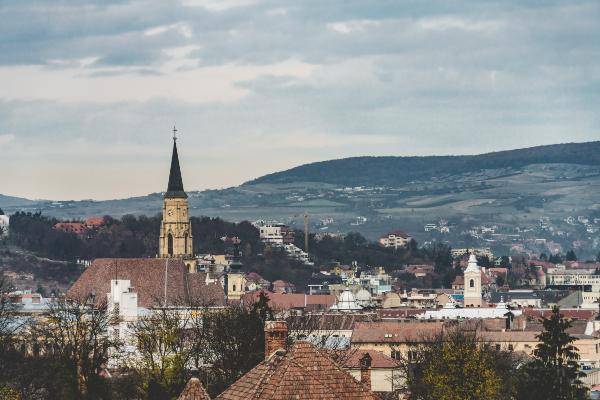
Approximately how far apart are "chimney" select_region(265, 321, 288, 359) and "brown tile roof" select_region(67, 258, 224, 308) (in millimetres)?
105125

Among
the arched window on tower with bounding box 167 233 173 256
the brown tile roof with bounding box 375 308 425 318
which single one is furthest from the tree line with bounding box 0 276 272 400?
the arched window on tower with bounding box 167 233 173 256

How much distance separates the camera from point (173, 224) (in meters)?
173

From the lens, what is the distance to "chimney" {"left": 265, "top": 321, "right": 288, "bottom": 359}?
29.5 metres

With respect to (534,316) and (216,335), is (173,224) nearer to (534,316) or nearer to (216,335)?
(534,316)

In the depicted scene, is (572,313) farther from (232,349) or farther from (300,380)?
(300,380)

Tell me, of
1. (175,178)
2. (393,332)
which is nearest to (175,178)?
(175,178)

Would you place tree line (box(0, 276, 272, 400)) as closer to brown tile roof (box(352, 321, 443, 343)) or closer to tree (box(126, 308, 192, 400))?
tree (box(126, 308, 192, 400))

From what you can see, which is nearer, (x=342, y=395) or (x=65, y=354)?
(x=342, y=395)

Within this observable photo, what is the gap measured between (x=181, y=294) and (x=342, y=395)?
11072 centimetres

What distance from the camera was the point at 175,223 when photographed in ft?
566

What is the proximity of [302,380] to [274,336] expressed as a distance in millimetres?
2040

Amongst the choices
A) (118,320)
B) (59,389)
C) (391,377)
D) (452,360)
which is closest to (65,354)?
(59,389)

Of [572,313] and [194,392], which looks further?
[572,313]

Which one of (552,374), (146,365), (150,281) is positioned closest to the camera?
(552,374)
